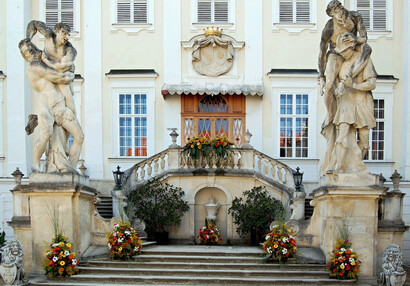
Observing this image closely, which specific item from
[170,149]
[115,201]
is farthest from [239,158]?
[115,201]

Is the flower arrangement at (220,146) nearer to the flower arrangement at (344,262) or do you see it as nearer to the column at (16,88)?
the column at (16,88)

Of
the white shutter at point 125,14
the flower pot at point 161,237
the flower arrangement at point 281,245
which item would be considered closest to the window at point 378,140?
the flower pot at point 161,237

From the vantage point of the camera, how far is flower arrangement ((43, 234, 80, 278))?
1029cm

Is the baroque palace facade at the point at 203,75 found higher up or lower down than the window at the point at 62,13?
lower down

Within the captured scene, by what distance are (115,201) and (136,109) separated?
4864 mm

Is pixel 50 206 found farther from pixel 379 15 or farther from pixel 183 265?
pixel 379 15

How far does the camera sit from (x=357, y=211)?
10469mm

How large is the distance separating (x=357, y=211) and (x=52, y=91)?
607cm

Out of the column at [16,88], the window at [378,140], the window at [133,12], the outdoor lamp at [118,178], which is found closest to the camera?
the outdoor lamp at [118,178]

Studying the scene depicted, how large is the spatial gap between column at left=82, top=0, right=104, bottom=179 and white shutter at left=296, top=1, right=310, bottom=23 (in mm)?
6897

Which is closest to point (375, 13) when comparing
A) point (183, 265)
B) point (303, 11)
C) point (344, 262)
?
point (303, 11)

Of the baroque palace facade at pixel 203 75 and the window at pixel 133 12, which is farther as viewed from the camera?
the window at pixel 133 12

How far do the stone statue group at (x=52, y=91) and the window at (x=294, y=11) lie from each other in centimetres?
1088

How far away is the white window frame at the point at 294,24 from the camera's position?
789 inches
